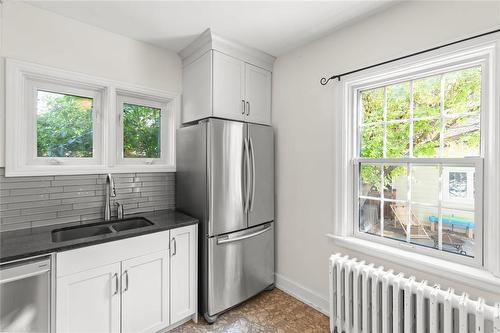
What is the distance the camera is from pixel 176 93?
259 centimetres

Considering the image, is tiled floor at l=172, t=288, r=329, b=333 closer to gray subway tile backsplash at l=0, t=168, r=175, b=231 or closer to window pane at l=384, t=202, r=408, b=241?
window pane at l=384, t=202, r=408, b=241

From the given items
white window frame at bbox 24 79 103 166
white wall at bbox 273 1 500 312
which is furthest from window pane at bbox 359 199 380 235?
white window frame at bbox 24 79 103 166

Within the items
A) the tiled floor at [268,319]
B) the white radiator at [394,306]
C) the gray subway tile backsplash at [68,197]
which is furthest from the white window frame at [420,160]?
the gray subway tile backsplash at [68,197]

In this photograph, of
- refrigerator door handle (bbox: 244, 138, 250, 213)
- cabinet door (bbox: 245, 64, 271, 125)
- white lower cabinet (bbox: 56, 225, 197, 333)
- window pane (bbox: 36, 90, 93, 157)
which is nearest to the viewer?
white lower cabinet (bbox: 56, 225, 197, 333)

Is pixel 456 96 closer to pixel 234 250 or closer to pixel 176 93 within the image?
pixel 234 250

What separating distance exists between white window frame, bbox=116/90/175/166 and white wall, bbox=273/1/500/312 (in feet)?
3.81

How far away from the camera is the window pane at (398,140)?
1847 mm

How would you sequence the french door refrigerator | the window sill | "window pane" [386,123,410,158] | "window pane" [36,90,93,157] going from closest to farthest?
the window sill < "window pane" [386,123,410,158] < "window pane" [36,90,93,157] < the french door refrigerator

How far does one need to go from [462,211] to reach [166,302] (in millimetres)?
2236

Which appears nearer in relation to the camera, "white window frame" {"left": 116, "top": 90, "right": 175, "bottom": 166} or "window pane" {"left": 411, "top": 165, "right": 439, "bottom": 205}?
"window pane" {"left": 411, "top": 165, "right": 439, "bottom": 205}

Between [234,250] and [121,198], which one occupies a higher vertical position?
[121,198]

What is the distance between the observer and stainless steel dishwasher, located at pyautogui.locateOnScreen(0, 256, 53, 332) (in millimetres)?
1313

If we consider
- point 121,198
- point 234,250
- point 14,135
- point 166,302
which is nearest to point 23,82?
point 14,135

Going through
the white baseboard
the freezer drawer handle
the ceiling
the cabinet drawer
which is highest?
the ceiling
